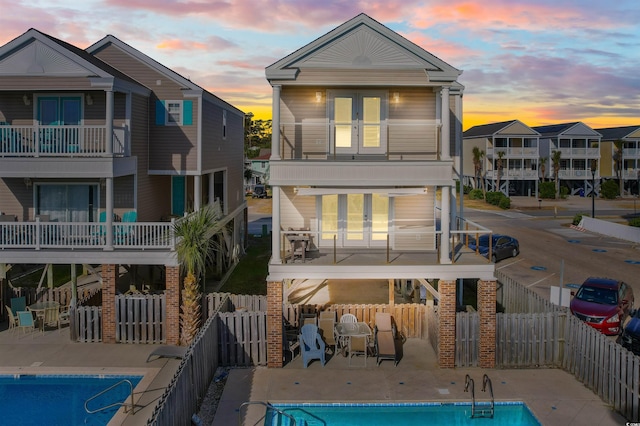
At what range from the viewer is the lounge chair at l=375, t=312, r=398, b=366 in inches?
708

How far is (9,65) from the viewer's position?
2138 centimetres

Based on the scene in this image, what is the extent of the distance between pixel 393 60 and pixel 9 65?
541 inches

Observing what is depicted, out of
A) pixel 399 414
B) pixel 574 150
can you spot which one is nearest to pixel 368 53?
pixel 399 414

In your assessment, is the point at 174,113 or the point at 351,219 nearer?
the point at 351,219

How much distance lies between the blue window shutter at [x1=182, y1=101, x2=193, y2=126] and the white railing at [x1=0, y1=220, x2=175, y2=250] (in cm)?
537

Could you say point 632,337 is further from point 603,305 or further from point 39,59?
point 39,59

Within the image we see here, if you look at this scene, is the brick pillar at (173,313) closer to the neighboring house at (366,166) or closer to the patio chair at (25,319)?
the neighboring house at (366,166)

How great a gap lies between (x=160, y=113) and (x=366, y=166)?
10133 mm

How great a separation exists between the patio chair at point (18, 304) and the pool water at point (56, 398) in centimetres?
496

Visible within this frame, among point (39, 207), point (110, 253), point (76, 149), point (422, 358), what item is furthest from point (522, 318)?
point (39, 207)

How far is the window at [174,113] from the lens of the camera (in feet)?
80.4

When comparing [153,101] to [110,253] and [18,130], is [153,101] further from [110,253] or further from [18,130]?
[110,253]

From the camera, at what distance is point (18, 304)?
21.6 m

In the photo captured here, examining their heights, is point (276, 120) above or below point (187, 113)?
below
